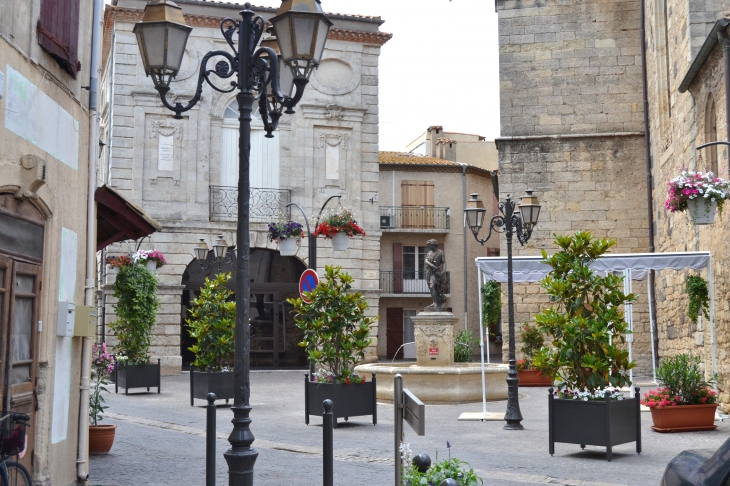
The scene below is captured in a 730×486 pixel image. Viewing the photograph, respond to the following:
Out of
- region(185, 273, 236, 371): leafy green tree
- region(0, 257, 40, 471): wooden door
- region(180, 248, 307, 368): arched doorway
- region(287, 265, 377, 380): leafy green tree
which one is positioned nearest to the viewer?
region(0, 257, 40, 471): wooden door

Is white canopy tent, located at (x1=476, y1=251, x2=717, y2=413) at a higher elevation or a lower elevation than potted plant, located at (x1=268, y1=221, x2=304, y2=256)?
lower

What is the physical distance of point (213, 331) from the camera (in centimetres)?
1524

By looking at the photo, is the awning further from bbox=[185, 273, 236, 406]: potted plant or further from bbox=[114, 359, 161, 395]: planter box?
bbox=[114, 359, 161, 395]: planter box

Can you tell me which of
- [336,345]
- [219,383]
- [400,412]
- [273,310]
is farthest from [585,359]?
[273,310]

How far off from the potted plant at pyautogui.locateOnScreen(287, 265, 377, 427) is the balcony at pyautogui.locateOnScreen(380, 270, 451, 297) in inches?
871

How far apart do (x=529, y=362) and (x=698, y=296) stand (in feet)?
22.2

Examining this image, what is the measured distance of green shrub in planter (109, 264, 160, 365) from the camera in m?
18.4

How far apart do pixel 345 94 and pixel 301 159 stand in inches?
96.2

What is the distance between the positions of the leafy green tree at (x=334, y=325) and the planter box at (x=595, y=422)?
3526mm

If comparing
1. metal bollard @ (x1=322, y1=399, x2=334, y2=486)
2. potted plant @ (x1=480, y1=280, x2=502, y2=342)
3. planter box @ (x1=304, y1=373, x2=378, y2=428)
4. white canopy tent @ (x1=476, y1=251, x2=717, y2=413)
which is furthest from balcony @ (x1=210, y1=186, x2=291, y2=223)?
metal bollard @ (x1=322, y1=399, x2=334, y2=486)

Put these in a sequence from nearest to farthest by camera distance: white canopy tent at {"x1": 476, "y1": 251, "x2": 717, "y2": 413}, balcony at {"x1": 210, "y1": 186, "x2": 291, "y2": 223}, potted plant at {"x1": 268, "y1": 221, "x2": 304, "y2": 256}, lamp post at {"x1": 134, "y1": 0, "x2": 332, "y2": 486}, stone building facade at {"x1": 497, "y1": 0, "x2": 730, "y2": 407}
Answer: lamp post at {"x1": 134, "y1": 0, "x2": 332, "y2": 486}, white canopy tent at {"x1": 476, "y1": 251, "x2": 717, "y2": 413}, potted plant at {"x1": 268, "y1": 221, "x2": 304, "y2": 256}, stone building facade at {"x1": 497, "y1": 0, "x2": 730, "y2": 407}, balcony at {"x1": 210, "y1": 186, "x2": 291, "y2": 223}

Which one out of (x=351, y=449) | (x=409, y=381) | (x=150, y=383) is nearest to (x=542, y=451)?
(x=351, y=449)

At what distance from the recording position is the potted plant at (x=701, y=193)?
10.6 meters

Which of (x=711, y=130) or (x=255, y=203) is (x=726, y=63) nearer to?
(x=711, y=130)
